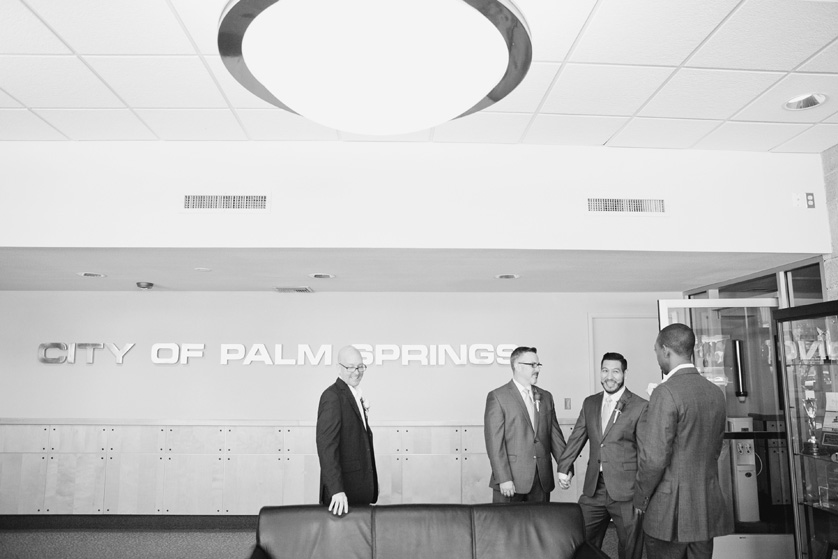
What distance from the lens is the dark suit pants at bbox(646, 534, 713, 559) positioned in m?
3.29

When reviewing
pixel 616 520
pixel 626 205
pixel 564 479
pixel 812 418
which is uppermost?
pixel 626 205

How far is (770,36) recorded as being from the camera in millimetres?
3074

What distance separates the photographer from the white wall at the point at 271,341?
6828mm

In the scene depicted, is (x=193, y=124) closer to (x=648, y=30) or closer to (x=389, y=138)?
(x=389, y=138)

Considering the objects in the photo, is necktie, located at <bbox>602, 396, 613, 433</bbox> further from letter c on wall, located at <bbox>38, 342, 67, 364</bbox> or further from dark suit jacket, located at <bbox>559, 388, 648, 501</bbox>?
letter c on wall, located at <bbox>38, 342, 67, 364</bbox>

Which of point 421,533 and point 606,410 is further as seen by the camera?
point 606,410

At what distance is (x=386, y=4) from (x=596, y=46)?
1.85 m

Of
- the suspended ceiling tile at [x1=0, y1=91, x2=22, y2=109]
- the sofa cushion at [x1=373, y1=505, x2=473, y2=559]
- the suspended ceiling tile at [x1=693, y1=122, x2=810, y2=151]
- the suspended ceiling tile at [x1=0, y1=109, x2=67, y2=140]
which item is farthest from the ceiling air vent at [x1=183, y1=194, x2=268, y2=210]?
the suspended ceiling tile at [x1=693, y1=122, x2=810, y2=151]

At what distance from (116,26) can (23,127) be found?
180 centimetres

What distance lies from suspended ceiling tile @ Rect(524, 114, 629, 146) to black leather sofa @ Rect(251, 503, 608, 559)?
2499 millimetres

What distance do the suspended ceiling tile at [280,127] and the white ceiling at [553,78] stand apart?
0.02 m

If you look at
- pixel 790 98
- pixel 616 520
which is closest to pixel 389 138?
pixel 790 98

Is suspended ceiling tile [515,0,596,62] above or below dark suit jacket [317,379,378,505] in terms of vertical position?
above

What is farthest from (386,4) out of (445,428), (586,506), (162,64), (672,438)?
(445,428)
